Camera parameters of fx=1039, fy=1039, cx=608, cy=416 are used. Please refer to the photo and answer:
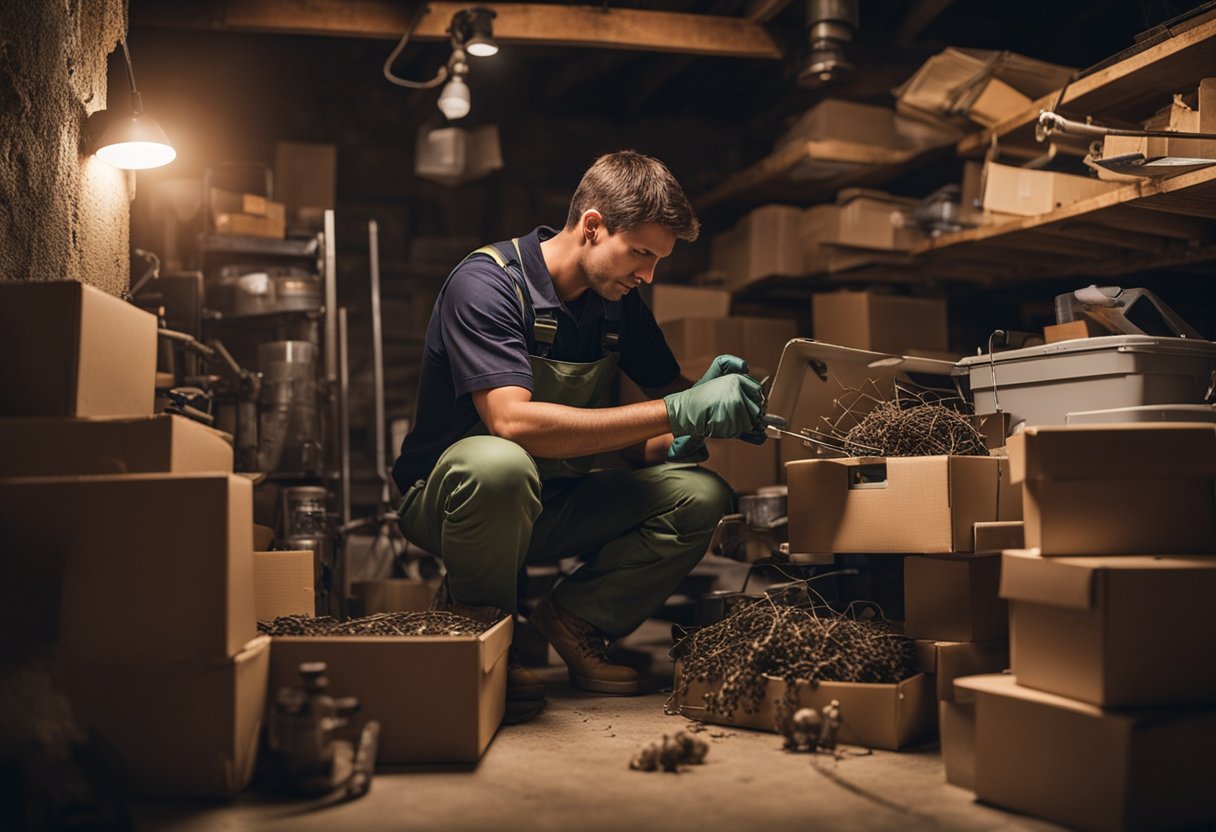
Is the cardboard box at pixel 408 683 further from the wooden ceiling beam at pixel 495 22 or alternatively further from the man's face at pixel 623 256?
the wooden ceiling beam at pixel 495 22

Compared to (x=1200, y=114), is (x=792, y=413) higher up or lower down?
lower down

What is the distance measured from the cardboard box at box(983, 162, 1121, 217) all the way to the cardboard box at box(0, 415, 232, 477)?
2.50 meters

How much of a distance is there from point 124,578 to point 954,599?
4.82 ft

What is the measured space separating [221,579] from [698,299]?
305 centimetres

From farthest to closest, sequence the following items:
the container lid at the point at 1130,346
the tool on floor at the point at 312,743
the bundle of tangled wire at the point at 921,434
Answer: the bundle of tangled wire at the point at 921,434
the container lid at the point at 1130,346
the tool on floor at the point at 312,743

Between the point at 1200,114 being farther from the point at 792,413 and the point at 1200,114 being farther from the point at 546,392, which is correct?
the point at 546,392

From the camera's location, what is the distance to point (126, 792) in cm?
157

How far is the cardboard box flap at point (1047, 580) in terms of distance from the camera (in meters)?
1.48

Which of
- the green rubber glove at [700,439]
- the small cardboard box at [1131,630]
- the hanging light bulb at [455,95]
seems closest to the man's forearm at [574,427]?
the green rubber glove at [700,439]

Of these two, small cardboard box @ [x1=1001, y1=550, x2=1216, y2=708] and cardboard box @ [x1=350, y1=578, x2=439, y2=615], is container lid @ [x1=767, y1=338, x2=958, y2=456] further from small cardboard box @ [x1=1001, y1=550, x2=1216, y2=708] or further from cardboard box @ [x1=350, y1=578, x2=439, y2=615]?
cardboard box @ [x1=350, y1=578, x2=439, y2=615]

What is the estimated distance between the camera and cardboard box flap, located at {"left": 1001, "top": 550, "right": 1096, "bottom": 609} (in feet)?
4.86

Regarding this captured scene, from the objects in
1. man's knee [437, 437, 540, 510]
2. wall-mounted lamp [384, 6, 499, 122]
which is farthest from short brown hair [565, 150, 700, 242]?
wall-mounted lamp [384, 6, 499, 122]

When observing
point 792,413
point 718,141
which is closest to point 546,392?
point 792,413

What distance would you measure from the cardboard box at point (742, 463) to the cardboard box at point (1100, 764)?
235 centimetres
